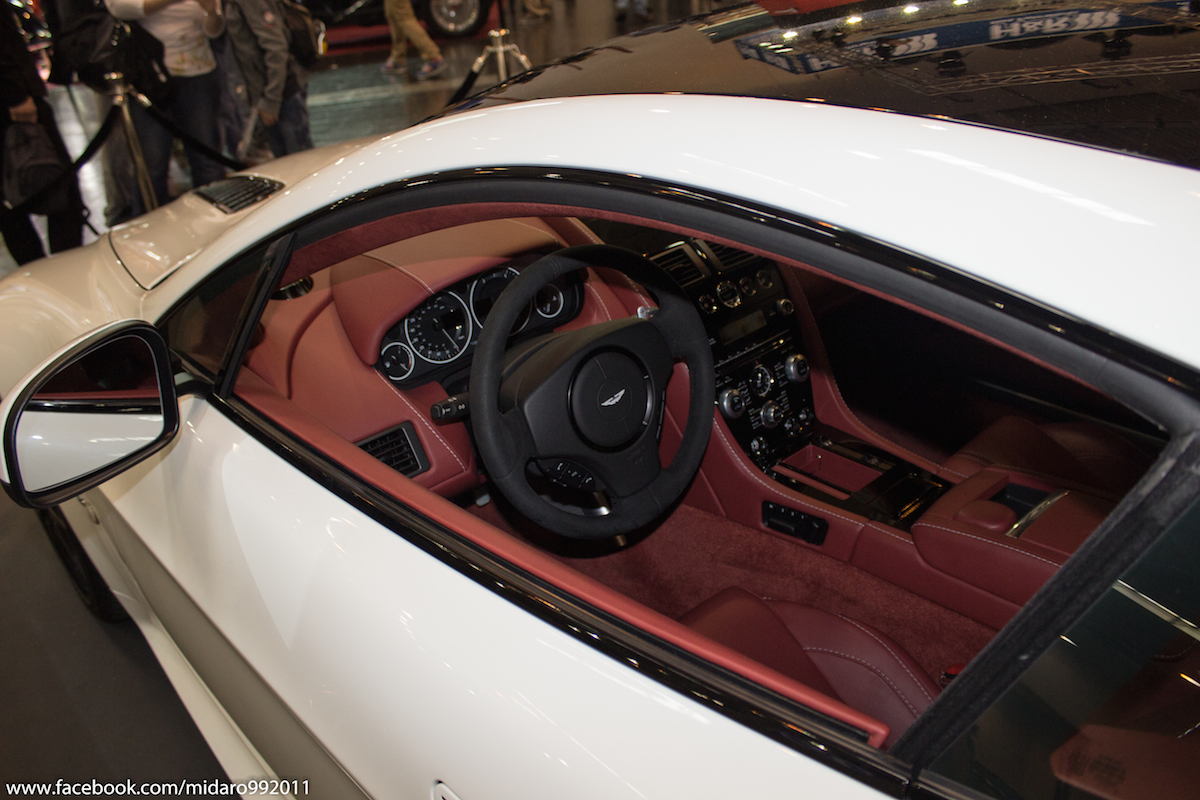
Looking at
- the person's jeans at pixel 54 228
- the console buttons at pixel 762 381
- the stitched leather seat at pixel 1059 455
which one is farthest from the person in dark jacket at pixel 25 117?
the stitched leather seat at pixel 1059 455

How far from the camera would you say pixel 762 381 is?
192cm

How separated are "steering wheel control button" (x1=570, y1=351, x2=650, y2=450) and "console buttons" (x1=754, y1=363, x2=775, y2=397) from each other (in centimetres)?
61

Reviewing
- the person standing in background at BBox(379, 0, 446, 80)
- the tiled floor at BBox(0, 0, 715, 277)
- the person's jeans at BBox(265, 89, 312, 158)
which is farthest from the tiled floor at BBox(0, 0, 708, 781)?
the person standing in background at BBox(379, 0, 446, 80)

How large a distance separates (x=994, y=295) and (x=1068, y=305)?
0.16 ft

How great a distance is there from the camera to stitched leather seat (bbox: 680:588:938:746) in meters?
1.18

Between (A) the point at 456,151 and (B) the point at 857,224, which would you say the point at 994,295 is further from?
(A) the point at 456,151

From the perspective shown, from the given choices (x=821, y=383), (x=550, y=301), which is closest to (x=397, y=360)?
(x=550, y=301)

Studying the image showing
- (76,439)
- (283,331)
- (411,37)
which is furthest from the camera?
(411,37)

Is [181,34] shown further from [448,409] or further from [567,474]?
[567,474]

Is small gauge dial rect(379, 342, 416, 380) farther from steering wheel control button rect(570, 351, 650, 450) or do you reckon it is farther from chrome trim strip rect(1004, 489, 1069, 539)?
chrome trim strip rect(1004, 489, 1069, 539)

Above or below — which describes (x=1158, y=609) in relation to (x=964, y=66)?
below

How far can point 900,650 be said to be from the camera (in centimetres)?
127

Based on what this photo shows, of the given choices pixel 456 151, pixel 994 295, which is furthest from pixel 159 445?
pixel 994 295

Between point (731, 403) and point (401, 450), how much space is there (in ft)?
2.48
